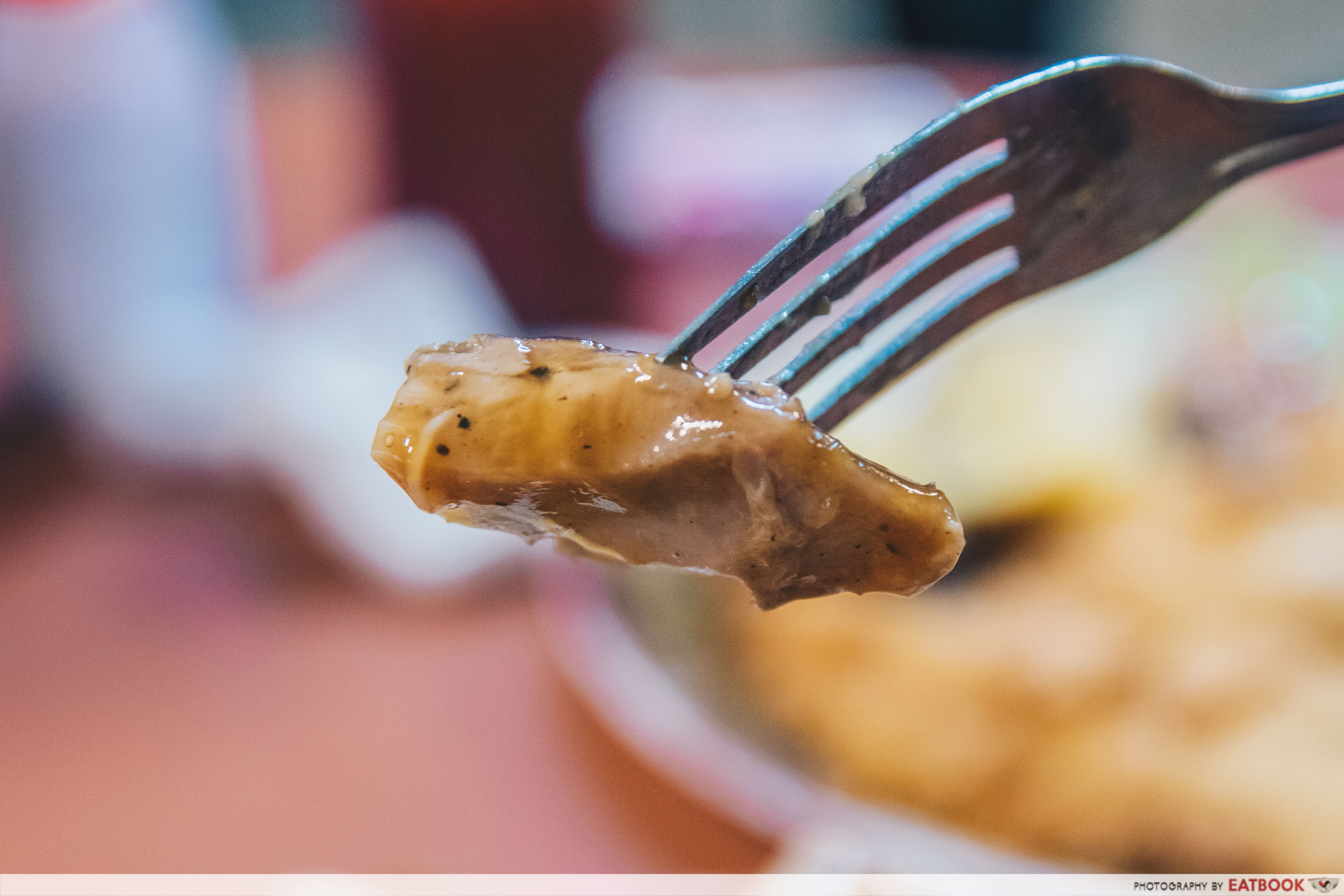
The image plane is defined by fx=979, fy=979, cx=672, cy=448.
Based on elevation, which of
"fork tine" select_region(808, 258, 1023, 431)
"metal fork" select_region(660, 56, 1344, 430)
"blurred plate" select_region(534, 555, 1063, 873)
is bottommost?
"blurred plate" select_region(534, 555, 1063, 873)

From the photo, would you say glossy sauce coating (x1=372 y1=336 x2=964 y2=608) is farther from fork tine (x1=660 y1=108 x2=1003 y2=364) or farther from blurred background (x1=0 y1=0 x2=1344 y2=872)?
blurred background (x1=0 y1=0 x2=1344 y2=872)

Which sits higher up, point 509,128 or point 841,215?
point 509,128

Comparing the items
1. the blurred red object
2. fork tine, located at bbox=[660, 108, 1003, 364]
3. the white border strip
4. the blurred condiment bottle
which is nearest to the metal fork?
fork tine, located at bbox=[660, 108, 1003, 364]

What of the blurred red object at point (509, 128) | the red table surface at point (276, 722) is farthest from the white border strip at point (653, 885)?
the blurred red object at point (509, 128)

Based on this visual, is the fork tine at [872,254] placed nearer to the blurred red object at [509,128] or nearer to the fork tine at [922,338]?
the fork tine at [922,338]

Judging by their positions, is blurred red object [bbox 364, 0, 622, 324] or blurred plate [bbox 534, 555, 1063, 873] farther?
blurred red object [bbox 364, 0, 622, 324]

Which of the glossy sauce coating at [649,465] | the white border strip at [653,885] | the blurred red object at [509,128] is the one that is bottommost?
the white border strip at [653,885]

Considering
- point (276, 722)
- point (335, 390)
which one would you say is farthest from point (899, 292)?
point (335, 390)

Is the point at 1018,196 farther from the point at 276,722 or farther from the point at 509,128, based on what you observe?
the point at 509,128
